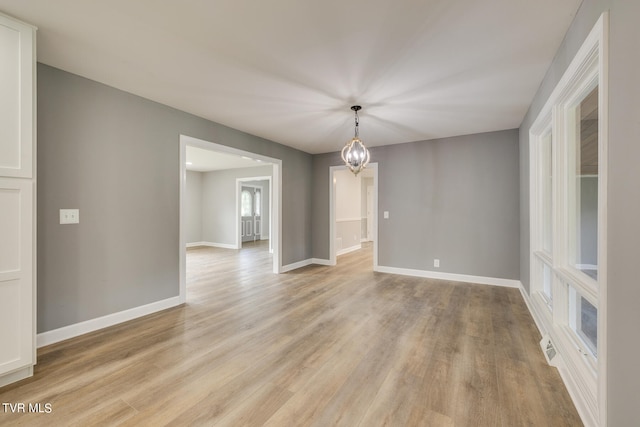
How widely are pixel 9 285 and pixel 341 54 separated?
9.59 feet

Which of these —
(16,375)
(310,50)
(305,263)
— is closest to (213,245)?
(305,263)

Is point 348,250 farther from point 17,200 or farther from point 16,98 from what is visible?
point 16,98

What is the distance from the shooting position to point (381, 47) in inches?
82.2

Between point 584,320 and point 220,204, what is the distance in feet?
28.2

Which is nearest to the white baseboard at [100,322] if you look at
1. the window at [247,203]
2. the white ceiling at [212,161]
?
the white ceiling at [212,161]

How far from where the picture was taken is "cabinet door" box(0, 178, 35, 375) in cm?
183

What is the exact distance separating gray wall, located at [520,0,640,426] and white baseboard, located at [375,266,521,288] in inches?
135

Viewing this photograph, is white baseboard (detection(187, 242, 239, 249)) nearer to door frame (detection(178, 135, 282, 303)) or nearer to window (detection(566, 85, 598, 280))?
door frame (detection(178, 135, 282, 303))

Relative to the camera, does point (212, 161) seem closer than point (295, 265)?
No

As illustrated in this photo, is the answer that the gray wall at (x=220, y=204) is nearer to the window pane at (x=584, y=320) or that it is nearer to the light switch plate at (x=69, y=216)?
the light switch plate at (x=69, y=216)

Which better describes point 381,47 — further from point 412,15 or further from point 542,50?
point 542,50

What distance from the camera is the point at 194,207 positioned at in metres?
8.87

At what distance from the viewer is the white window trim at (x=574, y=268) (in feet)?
4.35

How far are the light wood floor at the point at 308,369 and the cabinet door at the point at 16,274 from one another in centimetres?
24
